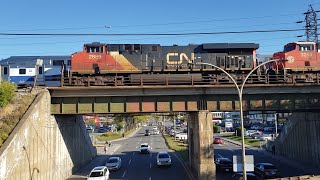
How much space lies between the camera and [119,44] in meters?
39.0

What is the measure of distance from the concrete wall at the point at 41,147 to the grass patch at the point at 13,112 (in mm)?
546

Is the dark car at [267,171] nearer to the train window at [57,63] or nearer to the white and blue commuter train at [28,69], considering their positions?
the white and blue commuter train at [28,69]

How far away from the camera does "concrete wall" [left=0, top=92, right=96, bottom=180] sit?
22.5 metres

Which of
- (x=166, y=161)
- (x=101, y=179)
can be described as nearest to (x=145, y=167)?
(x=166, y=161)

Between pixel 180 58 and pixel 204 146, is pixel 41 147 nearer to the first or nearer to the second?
pixel 204 146

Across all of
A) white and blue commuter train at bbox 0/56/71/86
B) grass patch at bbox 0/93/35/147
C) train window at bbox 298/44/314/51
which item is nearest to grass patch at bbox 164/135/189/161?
train window at bbox 298/44/314/51

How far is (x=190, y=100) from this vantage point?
103 ft

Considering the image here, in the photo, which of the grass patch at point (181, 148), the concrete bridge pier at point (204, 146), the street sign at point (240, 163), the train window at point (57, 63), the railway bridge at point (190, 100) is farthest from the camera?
the grass patch at point (181, 148)

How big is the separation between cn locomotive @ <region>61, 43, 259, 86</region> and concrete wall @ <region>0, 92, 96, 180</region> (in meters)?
5.85

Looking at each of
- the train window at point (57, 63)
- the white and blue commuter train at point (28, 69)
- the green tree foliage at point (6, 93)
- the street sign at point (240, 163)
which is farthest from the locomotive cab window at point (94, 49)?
the street sign at point (240, 163)

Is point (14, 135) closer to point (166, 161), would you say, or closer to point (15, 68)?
point (166, 161)

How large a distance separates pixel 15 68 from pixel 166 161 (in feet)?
76.8

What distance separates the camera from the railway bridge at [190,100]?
101 feet

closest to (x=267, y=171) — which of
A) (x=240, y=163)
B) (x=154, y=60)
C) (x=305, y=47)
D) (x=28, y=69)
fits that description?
(x=240, y=163)
